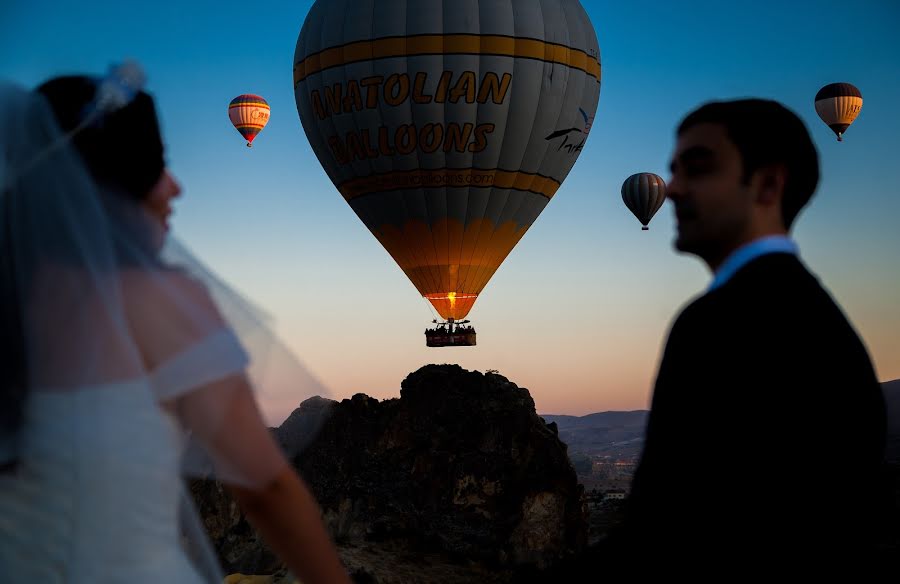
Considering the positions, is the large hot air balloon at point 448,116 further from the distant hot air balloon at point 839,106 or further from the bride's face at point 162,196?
→ the bride's face at point 162,196

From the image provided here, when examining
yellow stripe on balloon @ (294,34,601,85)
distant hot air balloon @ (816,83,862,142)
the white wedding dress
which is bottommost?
the white wedding dress

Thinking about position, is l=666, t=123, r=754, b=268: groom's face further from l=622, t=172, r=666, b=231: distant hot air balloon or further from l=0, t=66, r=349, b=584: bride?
l=622, t=172, r=666, b=231: distant hot air balloon

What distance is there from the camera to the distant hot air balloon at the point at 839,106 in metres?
36.5

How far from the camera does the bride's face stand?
1.87 meters

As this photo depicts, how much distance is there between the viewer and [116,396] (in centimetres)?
175

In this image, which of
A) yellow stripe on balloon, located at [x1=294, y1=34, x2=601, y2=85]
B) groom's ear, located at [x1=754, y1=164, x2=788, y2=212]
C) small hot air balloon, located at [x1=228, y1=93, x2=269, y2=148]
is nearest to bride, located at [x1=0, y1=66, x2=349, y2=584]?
groom's ear, located at [x1=754, y1=164, x2=788, y2=212]

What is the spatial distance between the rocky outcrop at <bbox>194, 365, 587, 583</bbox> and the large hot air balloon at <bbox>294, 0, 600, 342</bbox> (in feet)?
18.5

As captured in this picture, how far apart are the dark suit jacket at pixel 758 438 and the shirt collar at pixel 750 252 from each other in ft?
0.26

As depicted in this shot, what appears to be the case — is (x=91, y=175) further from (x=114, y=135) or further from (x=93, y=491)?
(x=93, y=491)

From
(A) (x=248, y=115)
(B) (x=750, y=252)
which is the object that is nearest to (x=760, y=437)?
(B) (x=750, y=252)

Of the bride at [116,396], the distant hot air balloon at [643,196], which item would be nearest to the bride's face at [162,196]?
the bride at [116,396]

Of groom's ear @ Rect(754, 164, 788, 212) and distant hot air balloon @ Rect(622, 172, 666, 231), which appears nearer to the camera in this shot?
groom's ear @ Rect(754, 164, 788, 212)

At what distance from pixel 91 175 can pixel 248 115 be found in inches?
1333

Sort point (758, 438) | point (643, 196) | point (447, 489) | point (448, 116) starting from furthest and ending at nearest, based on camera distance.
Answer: point (643, 196) → point (447, 489) → point (448, 116) → point (758, 438)
